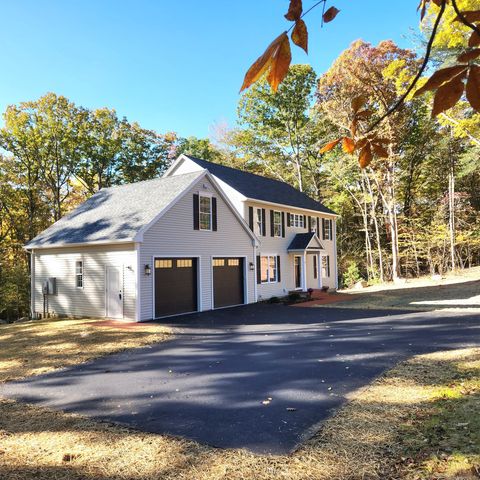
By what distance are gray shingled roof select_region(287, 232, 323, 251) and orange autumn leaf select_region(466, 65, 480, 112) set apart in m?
22.1

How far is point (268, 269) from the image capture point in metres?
22.0

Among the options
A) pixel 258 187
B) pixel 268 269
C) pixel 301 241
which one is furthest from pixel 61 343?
pixel 301 241

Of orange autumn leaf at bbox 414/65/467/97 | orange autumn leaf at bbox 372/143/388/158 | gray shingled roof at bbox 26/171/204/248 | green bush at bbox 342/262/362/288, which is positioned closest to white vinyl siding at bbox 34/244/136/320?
gray shingled roof at bbox 26/171/204/248

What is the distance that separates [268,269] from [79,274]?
9831 millimetres

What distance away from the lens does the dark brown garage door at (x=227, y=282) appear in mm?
18156

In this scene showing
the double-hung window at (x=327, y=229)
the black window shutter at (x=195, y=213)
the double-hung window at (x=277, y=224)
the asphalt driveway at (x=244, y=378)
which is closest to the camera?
the asphalt driveway at (x=244, y=378)

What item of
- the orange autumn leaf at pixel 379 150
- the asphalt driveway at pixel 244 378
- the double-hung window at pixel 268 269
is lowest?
the asphalt driveway at pixel 244 378

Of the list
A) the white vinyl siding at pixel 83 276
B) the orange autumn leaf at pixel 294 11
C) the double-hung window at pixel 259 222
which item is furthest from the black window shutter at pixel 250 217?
the orange autumn leaf at pixel 294 11

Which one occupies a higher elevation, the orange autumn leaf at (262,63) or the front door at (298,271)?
the orange autumn leaf at (262,63)

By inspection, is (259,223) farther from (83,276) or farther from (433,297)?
(83,276)

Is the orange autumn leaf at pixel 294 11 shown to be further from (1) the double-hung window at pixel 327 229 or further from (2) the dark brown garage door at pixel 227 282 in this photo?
(1) the double-hung window at pixel 327 229

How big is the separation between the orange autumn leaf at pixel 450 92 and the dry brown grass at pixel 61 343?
8409 mm

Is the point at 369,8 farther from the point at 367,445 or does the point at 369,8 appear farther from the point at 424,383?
the point at 424,383

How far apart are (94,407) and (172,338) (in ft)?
18.6
